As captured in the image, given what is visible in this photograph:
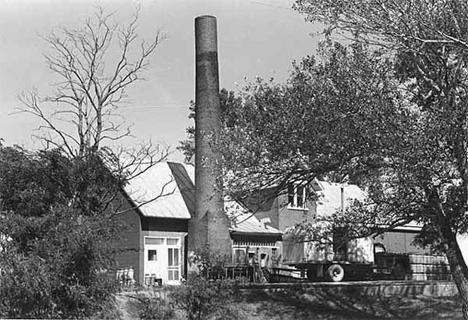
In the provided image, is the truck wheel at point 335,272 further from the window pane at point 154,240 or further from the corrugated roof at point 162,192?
the window pane at point 154,240

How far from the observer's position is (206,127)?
103ft

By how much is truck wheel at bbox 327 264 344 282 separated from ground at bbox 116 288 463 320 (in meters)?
6.31

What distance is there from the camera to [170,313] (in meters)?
16.8

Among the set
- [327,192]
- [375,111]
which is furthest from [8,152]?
[327,192]

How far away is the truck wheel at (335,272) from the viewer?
101ft

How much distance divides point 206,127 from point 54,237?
56.3 feet

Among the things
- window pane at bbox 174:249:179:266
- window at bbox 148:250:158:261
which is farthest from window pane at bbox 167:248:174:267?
window at bbox 148:250:158:261


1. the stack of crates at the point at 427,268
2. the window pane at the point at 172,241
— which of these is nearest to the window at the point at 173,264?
the window pane at the point at 172,241

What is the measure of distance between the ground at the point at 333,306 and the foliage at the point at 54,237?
6.12 meters

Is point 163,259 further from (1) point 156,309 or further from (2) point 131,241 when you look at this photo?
(1) point 156,309

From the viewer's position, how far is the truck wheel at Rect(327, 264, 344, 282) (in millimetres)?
30833

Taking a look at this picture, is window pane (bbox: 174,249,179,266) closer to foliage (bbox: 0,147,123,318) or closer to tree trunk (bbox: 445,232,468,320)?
foliage (bbox: 0,147,123,318)

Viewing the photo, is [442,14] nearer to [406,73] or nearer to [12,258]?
[406,73]

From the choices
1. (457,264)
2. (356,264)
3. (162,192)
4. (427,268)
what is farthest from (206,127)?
(457,264)
